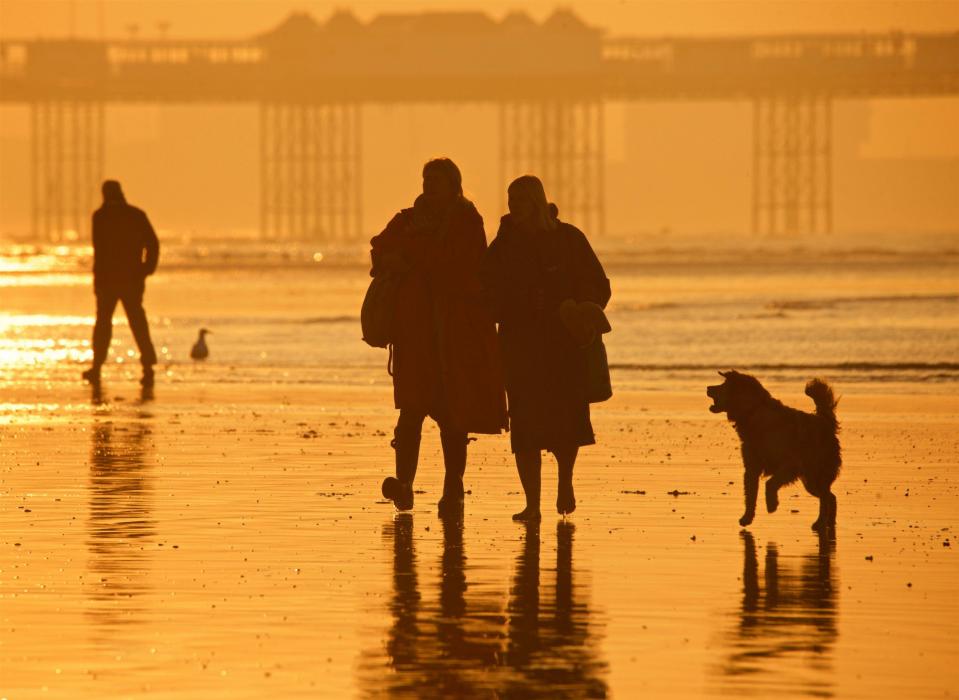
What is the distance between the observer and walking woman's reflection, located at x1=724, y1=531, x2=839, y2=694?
620 cm

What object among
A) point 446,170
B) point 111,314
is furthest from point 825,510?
point 111,314

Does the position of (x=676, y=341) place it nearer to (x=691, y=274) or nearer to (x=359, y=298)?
(x=359, y=298)

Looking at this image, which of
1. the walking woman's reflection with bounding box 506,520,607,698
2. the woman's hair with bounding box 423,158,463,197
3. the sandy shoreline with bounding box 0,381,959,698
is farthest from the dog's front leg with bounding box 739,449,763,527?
the woman's hair with bounding box 423,158,463,197

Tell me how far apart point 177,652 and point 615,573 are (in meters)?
2.01

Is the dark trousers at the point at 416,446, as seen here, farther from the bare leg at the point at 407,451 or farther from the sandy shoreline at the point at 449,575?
the sandy shoreline at the point at 449,575

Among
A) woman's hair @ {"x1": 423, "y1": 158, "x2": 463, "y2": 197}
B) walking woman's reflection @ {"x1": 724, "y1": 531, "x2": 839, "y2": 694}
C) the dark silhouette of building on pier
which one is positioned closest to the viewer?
walking woman's reflection @ {"x1": 724, "y1": 531, "x2": 839, "y2": 694}

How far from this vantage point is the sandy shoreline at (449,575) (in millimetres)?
6273

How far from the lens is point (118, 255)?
18422mm

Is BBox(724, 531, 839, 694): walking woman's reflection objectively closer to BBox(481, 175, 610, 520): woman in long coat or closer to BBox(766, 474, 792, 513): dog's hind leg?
BBox(766, 474, 792, 513): dog's hind leg

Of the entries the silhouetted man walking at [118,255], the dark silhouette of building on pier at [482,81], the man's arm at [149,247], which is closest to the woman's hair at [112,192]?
the silhouetted man walking at [118,255]

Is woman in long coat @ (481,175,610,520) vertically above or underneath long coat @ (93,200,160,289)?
underneath

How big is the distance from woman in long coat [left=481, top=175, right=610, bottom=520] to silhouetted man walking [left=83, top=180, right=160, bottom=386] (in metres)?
8.80

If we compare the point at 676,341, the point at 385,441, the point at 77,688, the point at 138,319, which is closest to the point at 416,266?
the point at 385,441

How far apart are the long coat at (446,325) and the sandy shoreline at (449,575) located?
0.46m
